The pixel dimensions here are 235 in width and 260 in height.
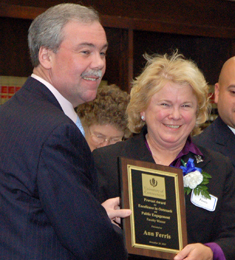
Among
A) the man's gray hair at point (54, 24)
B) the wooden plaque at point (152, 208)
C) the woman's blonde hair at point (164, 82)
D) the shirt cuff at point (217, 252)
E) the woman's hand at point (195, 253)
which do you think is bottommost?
the shirt cuff at point (217, 252)

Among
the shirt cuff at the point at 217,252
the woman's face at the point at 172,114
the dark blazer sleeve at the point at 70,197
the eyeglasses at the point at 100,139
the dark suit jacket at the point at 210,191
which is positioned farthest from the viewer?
the eyeglasses at the point at 100,139

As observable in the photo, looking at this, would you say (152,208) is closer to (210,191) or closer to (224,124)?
(210,191)

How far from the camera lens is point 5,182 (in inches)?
62.1

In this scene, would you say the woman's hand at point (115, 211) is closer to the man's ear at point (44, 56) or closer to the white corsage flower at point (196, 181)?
the white corsage flower at point (196, 181)

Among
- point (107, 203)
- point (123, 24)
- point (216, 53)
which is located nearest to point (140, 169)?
point (107, 203)

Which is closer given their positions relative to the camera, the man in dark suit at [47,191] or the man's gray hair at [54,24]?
the man in dark suit at [47,191]

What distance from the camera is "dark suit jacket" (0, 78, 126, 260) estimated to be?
1.54m

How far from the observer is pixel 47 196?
1.53 meters

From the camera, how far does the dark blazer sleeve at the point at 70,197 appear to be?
1533 mm

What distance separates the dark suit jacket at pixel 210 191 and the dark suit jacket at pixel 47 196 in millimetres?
739

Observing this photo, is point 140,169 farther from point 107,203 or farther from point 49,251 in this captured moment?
point 49,251

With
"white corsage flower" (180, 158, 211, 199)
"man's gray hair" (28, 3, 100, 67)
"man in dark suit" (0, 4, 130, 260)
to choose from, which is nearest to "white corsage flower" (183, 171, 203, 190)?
"white corsage flower" (180, 158, 211, 199)

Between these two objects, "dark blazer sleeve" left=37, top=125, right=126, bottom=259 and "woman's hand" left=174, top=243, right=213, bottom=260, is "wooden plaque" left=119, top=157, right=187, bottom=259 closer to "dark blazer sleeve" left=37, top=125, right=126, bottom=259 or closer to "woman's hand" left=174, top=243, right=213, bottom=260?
"woman's hand" left=174, top=243, right=213, bottom=260

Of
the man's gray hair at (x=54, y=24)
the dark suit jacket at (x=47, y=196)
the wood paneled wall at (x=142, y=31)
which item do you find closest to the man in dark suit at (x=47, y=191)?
the dark suit jacket at (x=47, y=196)
